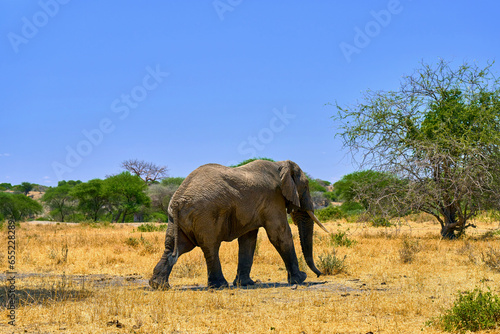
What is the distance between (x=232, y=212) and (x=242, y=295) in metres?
1.76

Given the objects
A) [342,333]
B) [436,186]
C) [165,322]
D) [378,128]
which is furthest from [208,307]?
[378,128]

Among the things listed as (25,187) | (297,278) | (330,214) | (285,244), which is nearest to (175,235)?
(285,244)

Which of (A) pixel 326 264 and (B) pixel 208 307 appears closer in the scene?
(B) pixel 208 307

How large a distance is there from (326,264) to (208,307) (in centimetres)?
450

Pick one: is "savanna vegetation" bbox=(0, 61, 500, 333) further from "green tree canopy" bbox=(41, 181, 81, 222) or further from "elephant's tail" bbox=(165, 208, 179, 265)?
"green tree canopy" bbox=(41, 181, 81, 222)

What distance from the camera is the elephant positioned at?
872 centimetres

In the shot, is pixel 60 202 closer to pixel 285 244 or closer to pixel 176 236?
pixel 176 236

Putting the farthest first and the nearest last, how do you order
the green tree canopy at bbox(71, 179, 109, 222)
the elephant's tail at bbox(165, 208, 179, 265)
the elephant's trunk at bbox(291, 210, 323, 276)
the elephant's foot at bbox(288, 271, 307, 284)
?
the green tree canopy at bbox(71, 179, 109, 222)
the elephant's trunk at bbox(291, 210, 323, 276)
the elephant's foot at bbox(288, 271, 307, 284)
the elephant's tail at bbox(165, 208, 179, 265)

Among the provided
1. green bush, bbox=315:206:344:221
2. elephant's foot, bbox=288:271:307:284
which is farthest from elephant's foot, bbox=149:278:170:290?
green bush, bbox=315:206:344:221

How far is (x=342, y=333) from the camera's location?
5.62 meters

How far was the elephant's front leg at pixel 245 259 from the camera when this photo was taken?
31.4 ft

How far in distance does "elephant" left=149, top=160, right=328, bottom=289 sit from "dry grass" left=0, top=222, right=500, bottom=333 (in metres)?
0.55

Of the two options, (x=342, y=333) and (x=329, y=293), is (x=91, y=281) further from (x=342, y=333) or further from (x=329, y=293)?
(x=342, y=333)

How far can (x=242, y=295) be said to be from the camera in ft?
25.9
